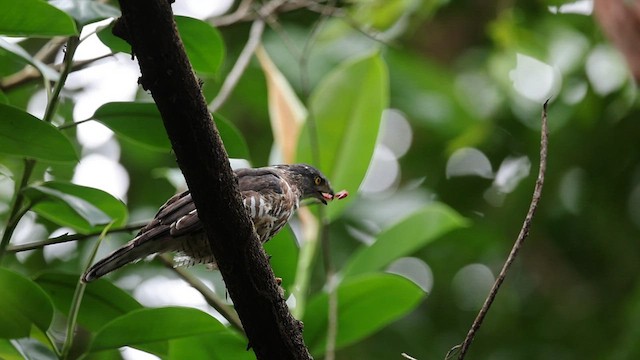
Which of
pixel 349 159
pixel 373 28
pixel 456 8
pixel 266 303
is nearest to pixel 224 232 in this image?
pixel 266 303

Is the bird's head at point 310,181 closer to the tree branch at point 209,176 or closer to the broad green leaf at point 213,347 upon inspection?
the broad green leaf at point 213,347

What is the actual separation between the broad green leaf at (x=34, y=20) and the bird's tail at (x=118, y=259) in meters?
0.73

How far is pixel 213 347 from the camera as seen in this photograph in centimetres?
304

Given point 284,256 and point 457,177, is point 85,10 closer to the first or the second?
point 284,256

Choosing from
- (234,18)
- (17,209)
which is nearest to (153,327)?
(17,209)

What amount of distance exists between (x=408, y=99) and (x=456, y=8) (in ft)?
3.58

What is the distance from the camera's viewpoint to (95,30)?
9.09 feet

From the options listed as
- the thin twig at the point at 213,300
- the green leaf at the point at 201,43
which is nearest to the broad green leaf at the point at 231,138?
the green leaf at the point at 201,43

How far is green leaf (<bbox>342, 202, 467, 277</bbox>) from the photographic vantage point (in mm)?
3686

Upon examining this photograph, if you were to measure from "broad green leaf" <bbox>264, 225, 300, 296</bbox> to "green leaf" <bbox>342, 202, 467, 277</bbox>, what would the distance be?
357 mm

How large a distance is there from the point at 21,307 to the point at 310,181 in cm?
165

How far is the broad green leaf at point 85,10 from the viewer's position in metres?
2.62

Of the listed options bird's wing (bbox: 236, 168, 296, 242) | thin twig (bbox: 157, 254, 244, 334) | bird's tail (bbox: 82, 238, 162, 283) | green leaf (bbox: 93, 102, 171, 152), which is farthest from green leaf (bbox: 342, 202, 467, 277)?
green leaf (bbox: 93, 102, 171, 152)

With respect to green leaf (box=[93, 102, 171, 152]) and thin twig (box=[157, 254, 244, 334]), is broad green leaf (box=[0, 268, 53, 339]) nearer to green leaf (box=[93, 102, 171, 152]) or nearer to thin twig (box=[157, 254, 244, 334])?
green leaf (box=[93, 102, 171, 152])
